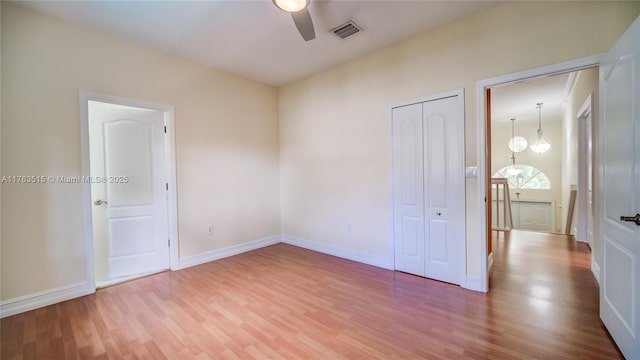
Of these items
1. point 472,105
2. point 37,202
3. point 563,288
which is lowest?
point 563,288

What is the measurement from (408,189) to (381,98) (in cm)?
128

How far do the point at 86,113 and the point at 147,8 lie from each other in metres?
1.34

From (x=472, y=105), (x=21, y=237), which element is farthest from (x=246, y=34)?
(x=21, y=237)

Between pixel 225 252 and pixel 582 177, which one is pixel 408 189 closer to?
pixel 225 252

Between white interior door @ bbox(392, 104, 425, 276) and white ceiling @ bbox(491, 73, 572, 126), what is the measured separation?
165cm

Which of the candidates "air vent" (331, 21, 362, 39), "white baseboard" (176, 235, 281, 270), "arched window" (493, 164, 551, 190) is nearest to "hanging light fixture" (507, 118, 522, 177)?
"arched window" (493, 164, 551, 190)

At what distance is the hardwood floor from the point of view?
73.2 inches

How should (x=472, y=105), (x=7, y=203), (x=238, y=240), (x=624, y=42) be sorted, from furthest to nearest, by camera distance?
(x=238, y=240)
(x=472, y=105)
(x=7, y=203)
(x=624, y=42)

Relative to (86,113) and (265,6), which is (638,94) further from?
(86,113)

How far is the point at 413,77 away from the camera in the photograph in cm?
318

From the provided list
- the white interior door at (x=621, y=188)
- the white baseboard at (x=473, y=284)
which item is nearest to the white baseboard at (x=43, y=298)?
the white baseboard at (x=473, y=284)

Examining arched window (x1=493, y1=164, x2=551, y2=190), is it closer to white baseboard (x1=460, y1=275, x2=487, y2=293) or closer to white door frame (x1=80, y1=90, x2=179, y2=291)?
white baseboard (x1=460, y1=275, x2=487, y2=293)

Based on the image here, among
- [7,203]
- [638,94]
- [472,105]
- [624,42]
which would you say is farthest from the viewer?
[472,105]

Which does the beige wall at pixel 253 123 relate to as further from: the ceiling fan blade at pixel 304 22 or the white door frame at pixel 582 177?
the white door frame at pixel 582 177
